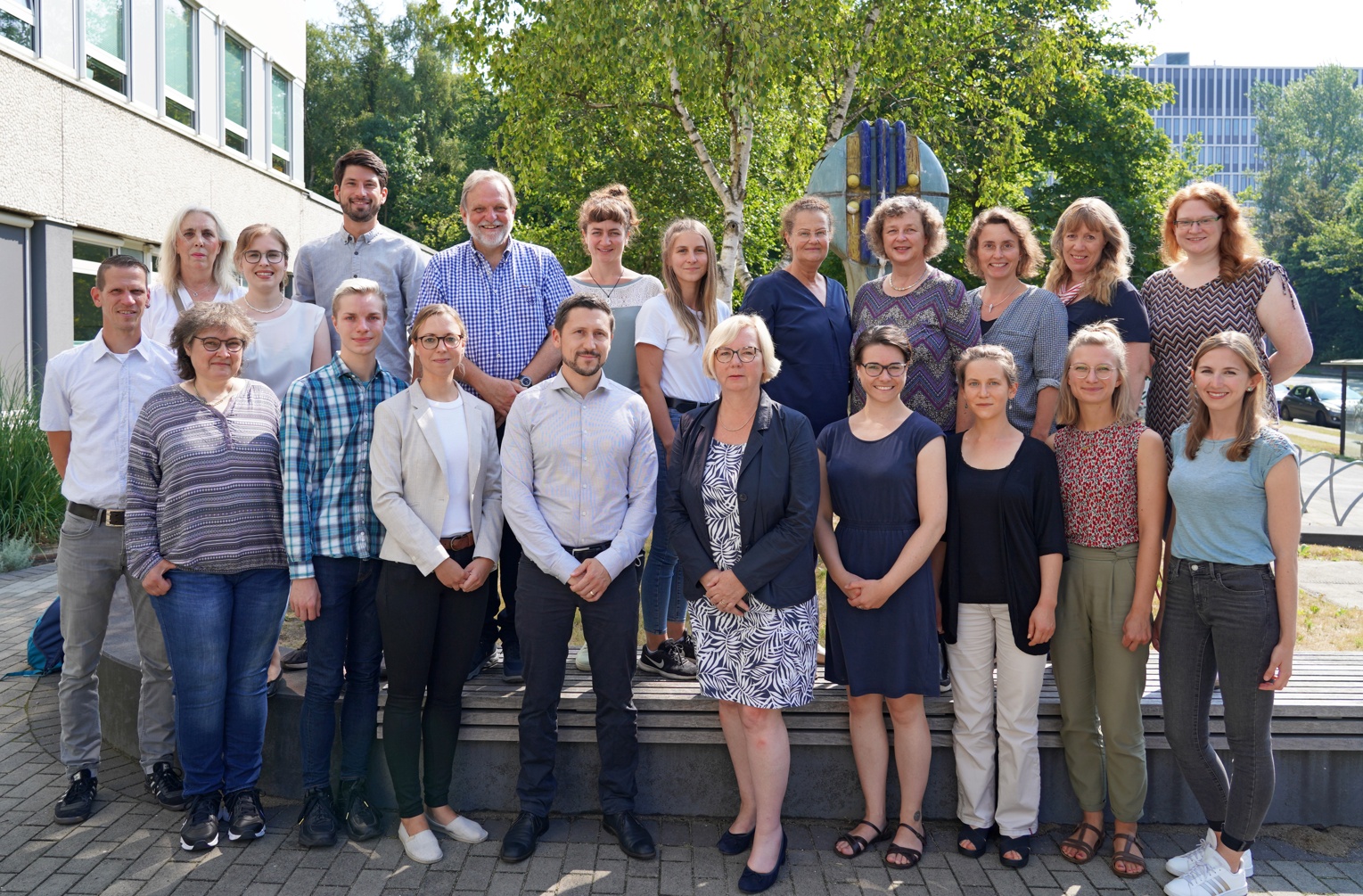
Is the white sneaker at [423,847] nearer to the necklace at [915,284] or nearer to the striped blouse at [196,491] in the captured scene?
the striped blouse at [196,491]

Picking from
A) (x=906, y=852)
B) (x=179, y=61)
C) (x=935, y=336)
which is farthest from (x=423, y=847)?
(x=179, y=61)

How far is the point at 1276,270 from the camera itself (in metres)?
4.28

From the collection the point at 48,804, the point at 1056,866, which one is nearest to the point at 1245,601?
the point at 1056,866

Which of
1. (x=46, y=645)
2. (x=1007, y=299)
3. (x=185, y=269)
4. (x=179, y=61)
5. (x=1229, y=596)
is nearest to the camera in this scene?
(x=1229, y=596)

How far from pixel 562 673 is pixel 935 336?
82.3 inches

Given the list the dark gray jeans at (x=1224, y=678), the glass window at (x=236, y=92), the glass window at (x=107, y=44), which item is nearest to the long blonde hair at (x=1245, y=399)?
the dark gray jeans at (x=1224, y=678)

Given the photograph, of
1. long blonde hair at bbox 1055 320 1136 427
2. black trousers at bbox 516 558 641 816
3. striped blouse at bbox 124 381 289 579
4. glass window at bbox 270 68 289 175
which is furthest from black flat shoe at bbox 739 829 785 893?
glass window at bbox 270 68 289 175

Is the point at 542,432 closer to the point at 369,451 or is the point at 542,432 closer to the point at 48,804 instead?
the point at 369,451

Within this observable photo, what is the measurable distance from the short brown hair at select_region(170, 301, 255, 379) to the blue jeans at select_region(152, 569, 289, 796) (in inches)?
32.5

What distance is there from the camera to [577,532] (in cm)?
397

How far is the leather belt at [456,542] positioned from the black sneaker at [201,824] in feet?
4.58

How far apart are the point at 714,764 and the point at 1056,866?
1403 mm

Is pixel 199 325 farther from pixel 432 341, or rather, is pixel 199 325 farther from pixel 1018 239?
pixel 1018 239

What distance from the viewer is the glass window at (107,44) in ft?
44.2
